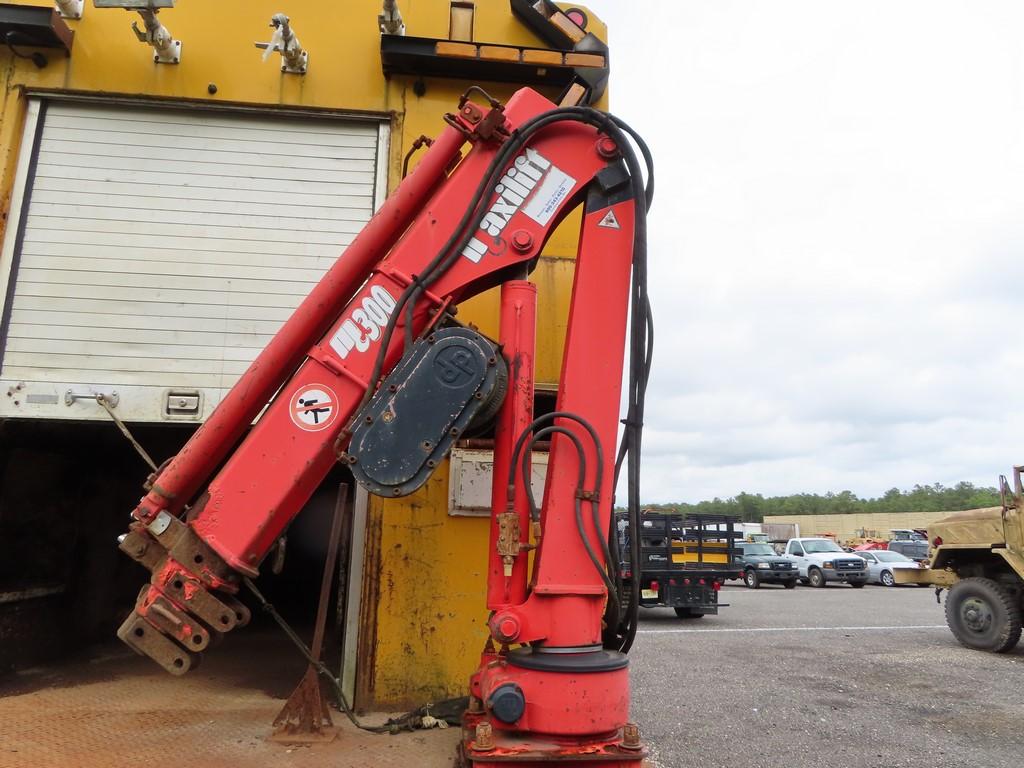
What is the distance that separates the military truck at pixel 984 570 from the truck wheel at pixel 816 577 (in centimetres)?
1000

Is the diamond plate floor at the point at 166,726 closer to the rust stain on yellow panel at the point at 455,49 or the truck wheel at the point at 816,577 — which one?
the rust stain on yellow panel at the point at 455,49

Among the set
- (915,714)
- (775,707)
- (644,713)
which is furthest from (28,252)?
(915,714)

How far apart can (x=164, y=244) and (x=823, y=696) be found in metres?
6.92

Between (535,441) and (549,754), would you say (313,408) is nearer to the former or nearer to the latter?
(535,441)

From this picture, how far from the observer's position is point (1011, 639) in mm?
8484

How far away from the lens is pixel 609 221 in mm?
2959

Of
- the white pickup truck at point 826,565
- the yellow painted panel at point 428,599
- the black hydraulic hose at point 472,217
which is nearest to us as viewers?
the black hydraulic hose at point 472,217

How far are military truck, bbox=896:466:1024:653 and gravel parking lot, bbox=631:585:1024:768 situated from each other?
34 cm

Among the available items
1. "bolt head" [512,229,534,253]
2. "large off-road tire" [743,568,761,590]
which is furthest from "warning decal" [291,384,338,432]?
"large off-road tire" [743,568,761,590]

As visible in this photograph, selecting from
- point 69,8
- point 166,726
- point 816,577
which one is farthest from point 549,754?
point 816,577

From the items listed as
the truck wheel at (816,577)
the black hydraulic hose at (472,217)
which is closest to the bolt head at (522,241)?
the black hydraulic hose at (472,217)

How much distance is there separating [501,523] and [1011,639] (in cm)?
912

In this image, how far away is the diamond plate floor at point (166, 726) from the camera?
129 inches

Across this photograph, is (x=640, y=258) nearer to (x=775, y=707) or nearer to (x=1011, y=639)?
(x=775, y=707)
